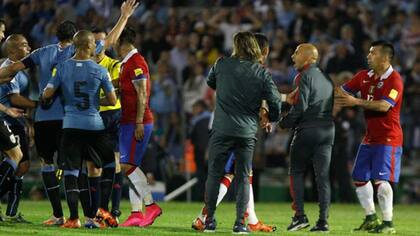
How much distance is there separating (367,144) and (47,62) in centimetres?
420

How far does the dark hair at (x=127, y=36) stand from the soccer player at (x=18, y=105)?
1.28 metres

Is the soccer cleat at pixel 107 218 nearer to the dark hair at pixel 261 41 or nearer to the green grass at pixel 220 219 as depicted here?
the green grass at pixel 220 219

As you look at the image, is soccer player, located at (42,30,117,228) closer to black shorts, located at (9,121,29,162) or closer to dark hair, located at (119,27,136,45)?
dark hair, located at (119,27,136,45)

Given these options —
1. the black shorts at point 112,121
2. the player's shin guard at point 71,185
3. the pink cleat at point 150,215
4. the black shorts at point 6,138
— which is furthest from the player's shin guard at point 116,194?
the player's shin guard at point 71,185

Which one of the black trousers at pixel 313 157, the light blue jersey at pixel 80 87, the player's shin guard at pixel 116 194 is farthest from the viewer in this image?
the player's shin guard at pixel 116 194

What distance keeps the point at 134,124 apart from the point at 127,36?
113 cm

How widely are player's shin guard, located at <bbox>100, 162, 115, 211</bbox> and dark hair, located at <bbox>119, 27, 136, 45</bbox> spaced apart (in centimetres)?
157

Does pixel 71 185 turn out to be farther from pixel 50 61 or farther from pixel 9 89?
pixel 9 89

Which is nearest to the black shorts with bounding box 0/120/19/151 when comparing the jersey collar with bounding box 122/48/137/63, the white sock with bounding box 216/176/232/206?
the jersey collar with bounding box 122/48/137/63

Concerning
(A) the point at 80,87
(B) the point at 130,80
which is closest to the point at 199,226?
(B) the point at 130,80

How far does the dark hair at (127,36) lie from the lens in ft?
46.1

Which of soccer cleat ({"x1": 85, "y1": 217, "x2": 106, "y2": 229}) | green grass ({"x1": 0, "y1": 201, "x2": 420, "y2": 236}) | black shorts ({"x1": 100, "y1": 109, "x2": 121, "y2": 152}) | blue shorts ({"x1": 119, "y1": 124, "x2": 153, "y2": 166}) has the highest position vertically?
black shorts ({"x1": 100, "y1": 109, "x2": 121, "y2": 152})

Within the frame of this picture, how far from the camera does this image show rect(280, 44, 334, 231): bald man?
1330 centimetres

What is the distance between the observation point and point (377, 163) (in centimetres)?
1395
